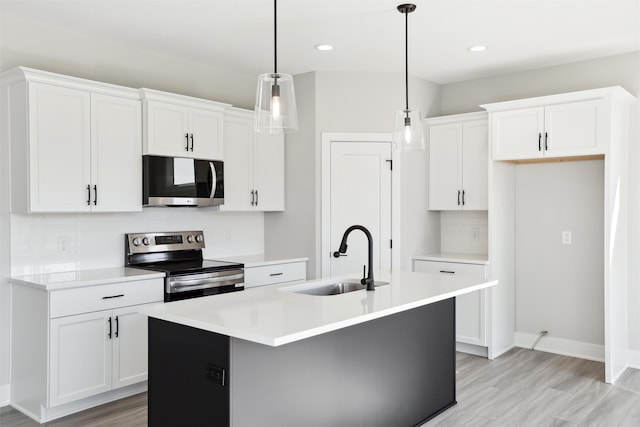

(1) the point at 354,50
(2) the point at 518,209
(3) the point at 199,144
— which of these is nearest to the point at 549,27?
(1) the point at 354,50

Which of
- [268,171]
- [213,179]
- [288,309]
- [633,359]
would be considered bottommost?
[633,359]

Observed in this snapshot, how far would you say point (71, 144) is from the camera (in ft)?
12.1

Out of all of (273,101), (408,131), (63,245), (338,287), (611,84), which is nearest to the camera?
(273,101)

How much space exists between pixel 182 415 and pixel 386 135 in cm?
334

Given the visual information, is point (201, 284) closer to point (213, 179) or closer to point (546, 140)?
point (213, 179)

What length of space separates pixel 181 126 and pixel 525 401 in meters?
3.33

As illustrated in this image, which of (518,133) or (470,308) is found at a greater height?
(518,133)

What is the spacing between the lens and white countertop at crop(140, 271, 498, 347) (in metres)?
2.15

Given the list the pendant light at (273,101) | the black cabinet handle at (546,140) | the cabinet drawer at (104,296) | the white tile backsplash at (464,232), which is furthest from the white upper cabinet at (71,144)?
the black cabinet handle at (546,140)

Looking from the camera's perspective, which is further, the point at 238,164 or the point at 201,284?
the point at 238,164

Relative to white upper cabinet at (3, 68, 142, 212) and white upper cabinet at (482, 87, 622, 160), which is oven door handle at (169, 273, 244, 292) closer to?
white upper cabinet at (3, 68, 142, 212)

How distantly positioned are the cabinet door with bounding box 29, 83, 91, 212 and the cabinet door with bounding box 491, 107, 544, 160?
3360 millimetres

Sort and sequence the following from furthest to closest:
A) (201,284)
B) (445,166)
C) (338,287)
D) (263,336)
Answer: (445,166), (201,284), (338,287), (263,336)

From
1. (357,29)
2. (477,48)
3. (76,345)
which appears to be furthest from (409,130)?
(76,345)
